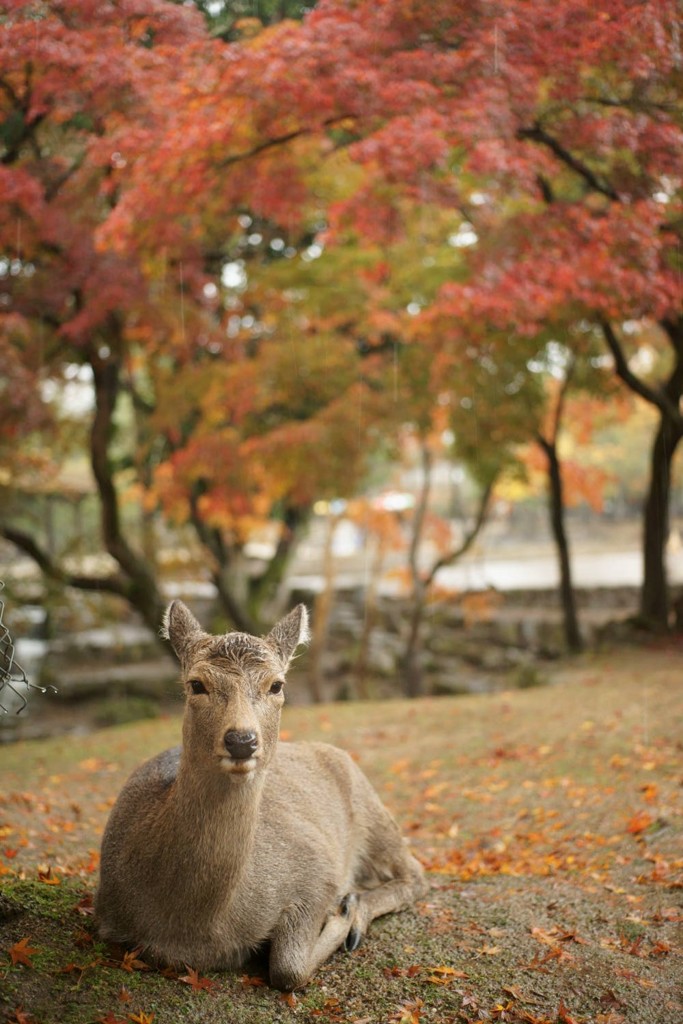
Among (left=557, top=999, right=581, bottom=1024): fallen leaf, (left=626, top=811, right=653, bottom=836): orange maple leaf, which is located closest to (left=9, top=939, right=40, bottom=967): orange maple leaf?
(left=557, top=999, right=581, bottom=1024): fallen leaf

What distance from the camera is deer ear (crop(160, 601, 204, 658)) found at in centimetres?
373

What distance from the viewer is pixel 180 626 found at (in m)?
3.74

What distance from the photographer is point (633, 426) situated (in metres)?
22.8

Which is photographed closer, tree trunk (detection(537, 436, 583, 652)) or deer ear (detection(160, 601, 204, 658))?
deer ear (detection(160, 601, 204, 658))

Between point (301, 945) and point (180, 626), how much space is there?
138cm

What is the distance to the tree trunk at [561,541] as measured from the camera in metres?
13.9

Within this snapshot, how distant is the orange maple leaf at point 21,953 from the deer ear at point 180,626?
1.25 metres

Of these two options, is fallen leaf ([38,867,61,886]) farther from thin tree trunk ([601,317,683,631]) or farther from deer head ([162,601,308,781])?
thin tree trunk ([601,317,683,631])

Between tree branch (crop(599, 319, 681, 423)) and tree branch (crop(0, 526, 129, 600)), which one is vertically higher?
tree branch (crop(599, 319, 681, 423))

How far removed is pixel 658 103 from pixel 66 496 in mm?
11750

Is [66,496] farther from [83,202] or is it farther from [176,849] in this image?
[176,849]

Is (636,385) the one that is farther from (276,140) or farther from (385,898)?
(385,898)

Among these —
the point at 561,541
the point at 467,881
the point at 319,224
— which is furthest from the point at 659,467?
→ the point at 467,881

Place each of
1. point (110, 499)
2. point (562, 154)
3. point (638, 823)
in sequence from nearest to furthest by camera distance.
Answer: point (638, 823), point (562, 154), point (110, 499)
